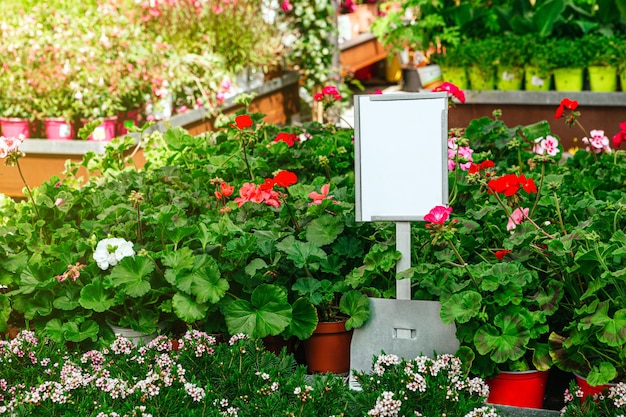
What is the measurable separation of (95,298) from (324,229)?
2.06 ft

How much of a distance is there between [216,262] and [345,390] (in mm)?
517

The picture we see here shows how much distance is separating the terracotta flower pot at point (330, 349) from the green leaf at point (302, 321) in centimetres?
7

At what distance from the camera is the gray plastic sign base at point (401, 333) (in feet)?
6.65

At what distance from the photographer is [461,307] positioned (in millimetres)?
1910

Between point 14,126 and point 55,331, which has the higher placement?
point 14,126

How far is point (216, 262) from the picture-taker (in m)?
2.15

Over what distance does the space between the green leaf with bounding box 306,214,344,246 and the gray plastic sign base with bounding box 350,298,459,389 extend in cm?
23

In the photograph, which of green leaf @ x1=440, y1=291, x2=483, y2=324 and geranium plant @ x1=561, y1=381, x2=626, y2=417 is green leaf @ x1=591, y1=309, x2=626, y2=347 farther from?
green leaf @ x1=440, y1=291, x2=483, y2=324

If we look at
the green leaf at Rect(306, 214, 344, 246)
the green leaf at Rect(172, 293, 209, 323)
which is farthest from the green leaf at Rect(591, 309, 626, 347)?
the green leaf at Rect(172, 293, 209, 323)

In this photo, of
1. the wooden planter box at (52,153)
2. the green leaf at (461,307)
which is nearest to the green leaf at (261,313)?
the green leaf at (461,307)

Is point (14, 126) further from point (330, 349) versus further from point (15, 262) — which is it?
point (330, 349)

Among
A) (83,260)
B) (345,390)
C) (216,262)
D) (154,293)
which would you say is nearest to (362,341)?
(345,390)

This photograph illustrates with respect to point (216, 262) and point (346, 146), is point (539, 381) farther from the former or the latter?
point (346, 146)

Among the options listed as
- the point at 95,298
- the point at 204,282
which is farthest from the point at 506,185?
the point at 95,298
